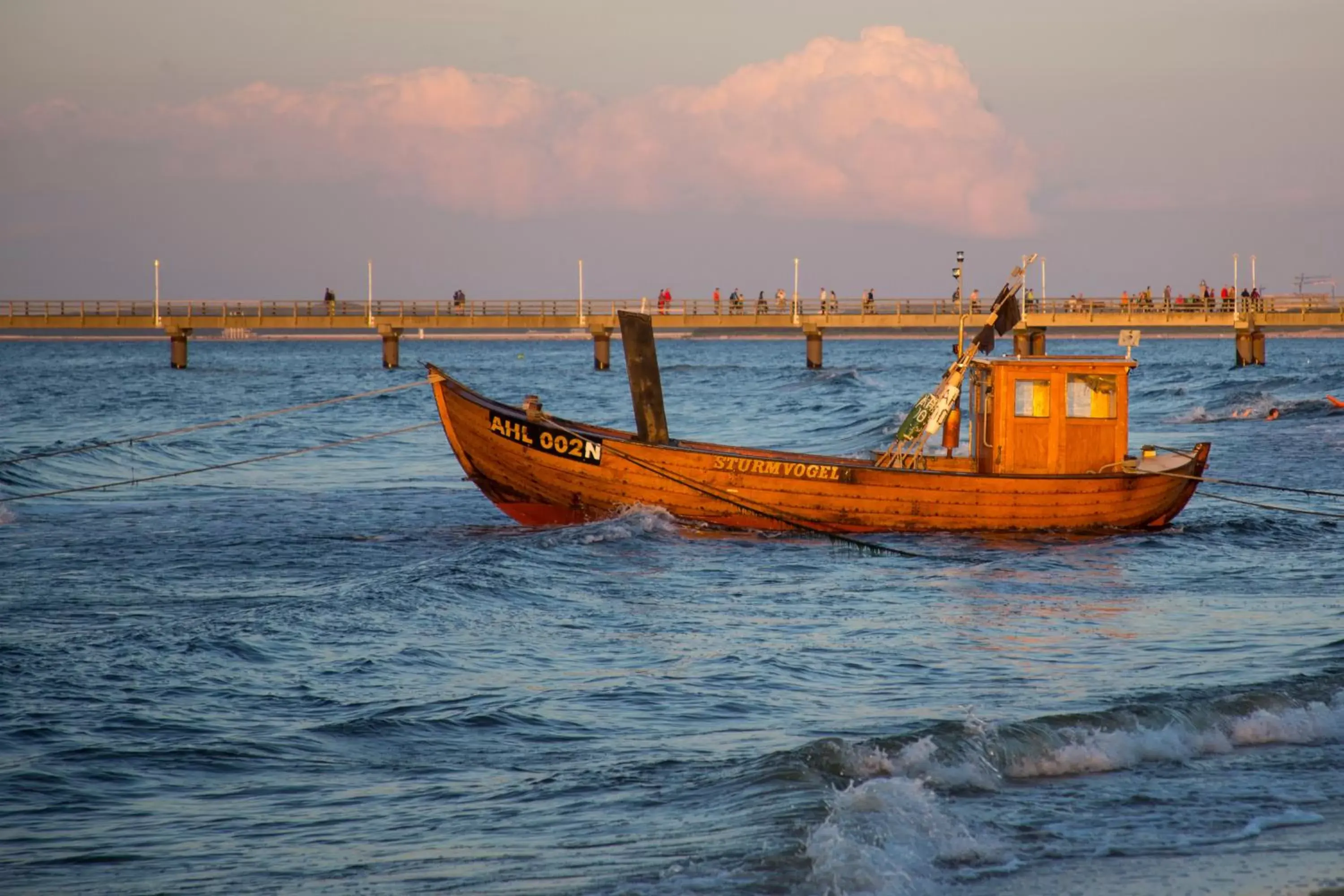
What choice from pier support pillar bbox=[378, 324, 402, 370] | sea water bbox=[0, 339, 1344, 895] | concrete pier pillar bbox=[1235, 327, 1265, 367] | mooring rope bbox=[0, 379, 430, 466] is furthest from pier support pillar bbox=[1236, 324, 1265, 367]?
mooring rope bbox=[0, 379, 430, 466]

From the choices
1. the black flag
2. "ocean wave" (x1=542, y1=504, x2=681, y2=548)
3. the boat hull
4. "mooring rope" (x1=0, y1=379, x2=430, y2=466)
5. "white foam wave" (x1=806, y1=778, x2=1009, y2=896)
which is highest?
the black flag

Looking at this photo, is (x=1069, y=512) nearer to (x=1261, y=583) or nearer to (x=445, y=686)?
(x=1261, y=583)

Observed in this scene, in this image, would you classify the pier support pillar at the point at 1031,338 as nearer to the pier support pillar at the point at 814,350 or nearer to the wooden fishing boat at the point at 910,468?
the pier support pillar at the point at 814,350

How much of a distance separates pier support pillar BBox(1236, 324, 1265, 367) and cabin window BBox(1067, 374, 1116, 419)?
176 ft

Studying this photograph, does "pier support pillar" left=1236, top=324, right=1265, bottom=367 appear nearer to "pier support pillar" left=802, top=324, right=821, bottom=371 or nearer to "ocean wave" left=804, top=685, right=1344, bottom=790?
"pier support pillar" left=802, top=324, right=821, bottom=371

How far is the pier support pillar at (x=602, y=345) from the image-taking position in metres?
75.4

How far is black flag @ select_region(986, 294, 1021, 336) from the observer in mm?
21359

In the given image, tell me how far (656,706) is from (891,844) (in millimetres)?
3261

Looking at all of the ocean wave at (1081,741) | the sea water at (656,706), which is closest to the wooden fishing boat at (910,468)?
the sea water at (656,706)

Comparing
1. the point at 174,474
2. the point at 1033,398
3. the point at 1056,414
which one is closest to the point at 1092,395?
the point at 1056,414

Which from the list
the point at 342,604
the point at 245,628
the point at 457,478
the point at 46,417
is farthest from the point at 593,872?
the point at 46,417

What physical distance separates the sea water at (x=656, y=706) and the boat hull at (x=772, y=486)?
1.26 ft

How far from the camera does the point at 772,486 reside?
62.7 ft

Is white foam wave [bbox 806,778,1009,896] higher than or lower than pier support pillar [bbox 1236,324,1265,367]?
lower
